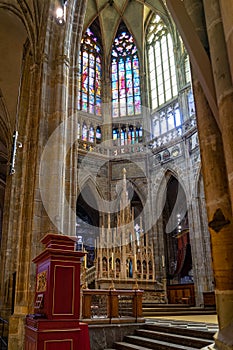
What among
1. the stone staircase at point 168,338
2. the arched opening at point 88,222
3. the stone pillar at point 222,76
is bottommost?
the stone staircase at point 168,338

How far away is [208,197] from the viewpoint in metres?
2.41

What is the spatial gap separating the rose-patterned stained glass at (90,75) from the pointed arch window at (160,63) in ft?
10.5

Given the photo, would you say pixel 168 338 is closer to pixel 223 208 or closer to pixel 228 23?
pixel 223 208

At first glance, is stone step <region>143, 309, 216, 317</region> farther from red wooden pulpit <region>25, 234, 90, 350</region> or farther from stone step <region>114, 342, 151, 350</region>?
red wooden pulpit <region>25, 234, 90, 350</region>

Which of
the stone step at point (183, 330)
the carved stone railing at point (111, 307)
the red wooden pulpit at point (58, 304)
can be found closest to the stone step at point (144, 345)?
the stone step at point (183, 330)

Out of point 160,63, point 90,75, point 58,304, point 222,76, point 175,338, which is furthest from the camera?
point 90,75

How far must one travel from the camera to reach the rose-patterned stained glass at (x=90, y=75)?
1975cm

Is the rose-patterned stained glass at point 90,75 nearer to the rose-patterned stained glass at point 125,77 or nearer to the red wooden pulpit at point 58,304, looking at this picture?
Result: the rose-patterned stained glass at point 125,77

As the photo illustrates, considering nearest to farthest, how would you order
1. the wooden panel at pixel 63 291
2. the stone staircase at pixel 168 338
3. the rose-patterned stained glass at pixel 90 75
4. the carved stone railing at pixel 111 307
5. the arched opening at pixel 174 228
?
the wooden panel at pixel 63 291
the stone staircase at pixel 168 338
the carved stone railing at pixel 111 307
the arched opening at pixel 174 228
the rose-patterned stained glass at pixel 90 75

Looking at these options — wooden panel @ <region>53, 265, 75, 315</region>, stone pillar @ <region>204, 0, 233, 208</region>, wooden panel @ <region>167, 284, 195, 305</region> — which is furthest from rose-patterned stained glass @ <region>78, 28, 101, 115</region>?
stone pillar @ <region>204, 0, 233, 208</region>

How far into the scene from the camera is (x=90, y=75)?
2039 centimetres

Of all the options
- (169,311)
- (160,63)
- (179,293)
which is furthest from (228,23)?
(160,63)

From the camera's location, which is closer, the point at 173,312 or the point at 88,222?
the point at 173,312

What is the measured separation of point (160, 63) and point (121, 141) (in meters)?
5.11
